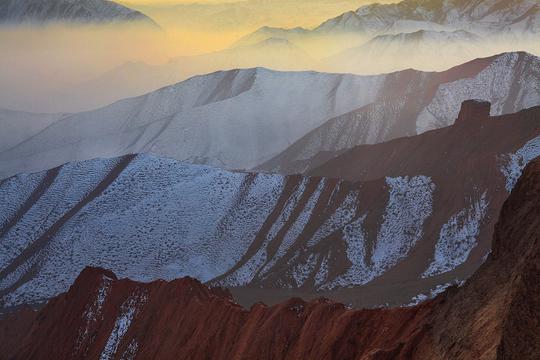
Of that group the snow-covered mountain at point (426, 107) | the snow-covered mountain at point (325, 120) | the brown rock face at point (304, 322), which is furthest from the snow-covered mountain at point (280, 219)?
the snow-covered mountain at point (325, 120)

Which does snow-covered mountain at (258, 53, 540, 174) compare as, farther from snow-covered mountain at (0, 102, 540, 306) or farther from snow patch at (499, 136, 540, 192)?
snow patch at (499, 136, 540, 192)

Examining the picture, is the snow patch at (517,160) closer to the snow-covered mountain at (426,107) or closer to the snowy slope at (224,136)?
the snow-covered mountain at (426,107)

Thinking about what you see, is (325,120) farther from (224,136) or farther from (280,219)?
(280,219)

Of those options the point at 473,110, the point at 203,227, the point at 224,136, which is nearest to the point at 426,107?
the point at 224,136

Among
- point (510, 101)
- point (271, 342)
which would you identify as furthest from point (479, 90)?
point (271, 342)

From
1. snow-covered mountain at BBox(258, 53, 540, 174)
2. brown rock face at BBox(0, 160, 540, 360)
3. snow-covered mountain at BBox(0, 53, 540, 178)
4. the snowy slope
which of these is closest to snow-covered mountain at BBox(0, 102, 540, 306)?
brown rock face at BBox(0, 160, 540, 360)

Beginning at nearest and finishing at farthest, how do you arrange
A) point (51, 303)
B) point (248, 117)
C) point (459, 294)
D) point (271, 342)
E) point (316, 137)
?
1. point (459, 294)
2. point (271, 342)
3. point (51, 303)
4. point (316, 137)
5. point (248, 117)

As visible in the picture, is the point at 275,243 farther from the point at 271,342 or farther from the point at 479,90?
the point at 479,90
